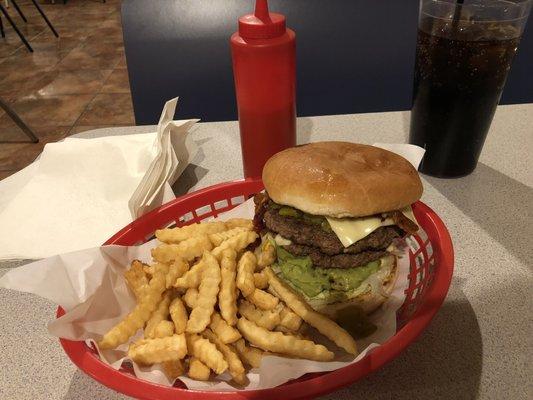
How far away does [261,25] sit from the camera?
1116 mm

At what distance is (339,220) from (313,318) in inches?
8.7

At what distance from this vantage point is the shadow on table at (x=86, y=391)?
0.83m

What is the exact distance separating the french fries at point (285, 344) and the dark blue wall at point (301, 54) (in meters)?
1.50

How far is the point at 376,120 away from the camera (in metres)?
1.71

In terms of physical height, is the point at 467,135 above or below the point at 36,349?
above

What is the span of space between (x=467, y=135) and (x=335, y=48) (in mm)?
1032

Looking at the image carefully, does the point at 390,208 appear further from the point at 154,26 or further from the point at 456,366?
the point at 154,26

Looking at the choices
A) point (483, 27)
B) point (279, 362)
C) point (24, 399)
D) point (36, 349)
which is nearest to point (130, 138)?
point (36, 349)

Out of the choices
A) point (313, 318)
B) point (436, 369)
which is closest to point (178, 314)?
point (313, 318)

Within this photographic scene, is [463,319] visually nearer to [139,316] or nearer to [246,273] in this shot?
[246,273]

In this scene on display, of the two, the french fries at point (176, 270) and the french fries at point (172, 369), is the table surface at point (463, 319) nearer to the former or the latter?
the french fries at point (172, 369)

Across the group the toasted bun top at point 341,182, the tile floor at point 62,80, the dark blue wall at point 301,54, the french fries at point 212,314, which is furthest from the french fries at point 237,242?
the tile floor at point 62,80

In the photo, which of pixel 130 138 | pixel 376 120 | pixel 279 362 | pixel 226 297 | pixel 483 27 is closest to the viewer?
pixel 279 362

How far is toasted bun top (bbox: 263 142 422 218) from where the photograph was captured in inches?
37.3
